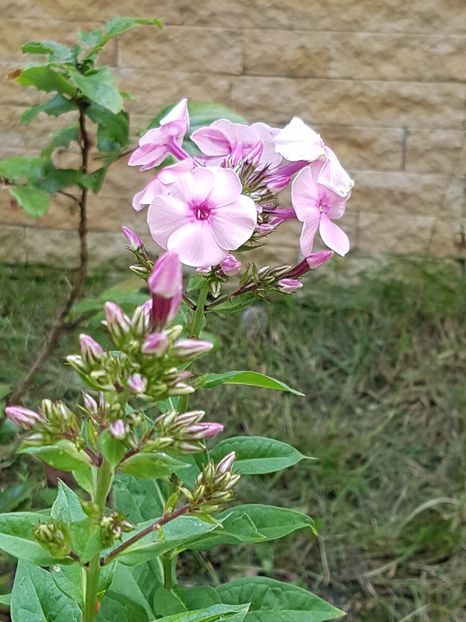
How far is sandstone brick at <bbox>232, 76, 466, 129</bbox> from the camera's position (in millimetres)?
2502

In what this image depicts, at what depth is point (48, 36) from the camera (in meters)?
2.46

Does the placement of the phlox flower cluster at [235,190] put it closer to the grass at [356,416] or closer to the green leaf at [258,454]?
the green leaf at [258,454]

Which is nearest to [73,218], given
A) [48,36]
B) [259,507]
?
[48,36]

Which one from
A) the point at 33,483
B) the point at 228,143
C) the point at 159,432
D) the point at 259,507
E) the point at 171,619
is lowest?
the point at 33,483

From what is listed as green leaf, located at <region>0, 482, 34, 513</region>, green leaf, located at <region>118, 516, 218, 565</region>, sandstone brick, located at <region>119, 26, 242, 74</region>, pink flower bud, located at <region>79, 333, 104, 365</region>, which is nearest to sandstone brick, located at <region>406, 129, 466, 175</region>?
sandstone brick, located at <region>119, 26, 242, 74</region>

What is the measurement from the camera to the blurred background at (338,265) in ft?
7.28

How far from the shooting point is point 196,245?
88cm

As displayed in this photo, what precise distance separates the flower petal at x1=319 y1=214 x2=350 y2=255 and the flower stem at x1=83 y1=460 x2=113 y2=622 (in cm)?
36

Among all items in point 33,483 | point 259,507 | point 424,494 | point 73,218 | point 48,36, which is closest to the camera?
point 259,507

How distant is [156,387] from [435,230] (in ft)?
6.67

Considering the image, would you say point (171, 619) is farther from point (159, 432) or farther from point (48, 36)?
point (48, 36)

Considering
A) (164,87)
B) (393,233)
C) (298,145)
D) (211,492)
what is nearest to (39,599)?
(211,492)

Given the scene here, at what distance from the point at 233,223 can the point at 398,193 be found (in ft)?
5.97

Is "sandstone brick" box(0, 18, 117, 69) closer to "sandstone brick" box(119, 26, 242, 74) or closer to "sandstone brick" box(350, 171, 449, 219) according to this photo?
"sandstone brick" box(119, 26, 242, 74)
